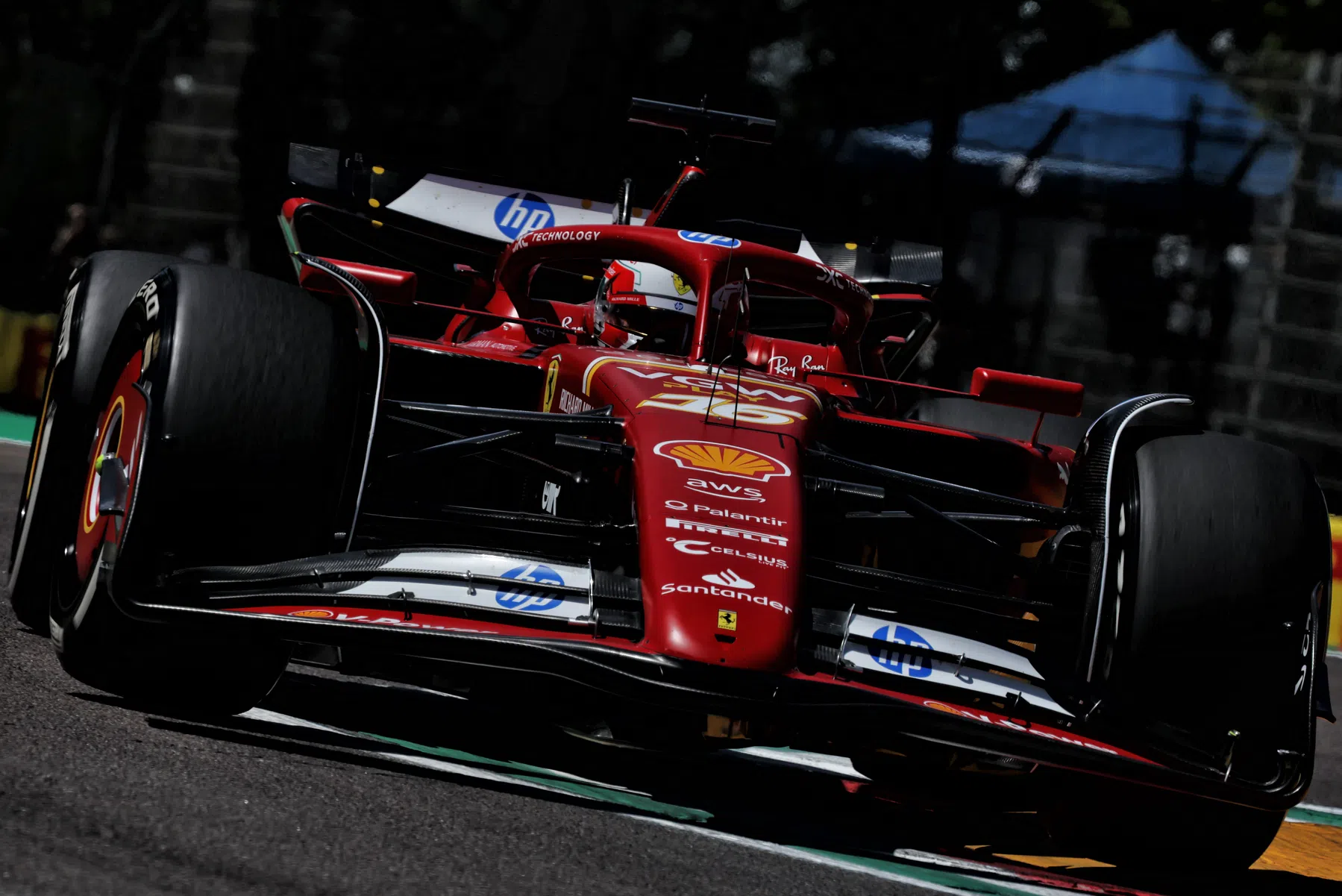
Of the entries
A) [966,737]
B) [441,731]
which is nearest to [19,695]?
[441,731]

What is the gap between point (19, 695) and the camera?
318 centimetres

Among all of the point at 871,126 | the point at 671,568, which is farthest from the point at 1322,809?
the point at 871,126

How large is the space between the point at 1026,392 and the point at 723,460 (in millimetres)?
953

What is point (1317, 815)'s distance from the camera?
4.32m

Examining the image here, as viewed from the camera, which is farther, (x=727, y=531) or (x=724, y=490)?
(x=724, y=490)

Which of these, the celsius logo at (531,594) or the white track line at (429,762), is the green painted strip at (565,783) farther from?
the celsius logo at (531,594)

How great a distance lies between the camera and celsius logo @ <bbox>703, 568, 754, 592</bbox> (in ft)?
9.78

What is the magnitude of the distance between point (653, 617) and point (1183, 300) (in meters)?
8.63

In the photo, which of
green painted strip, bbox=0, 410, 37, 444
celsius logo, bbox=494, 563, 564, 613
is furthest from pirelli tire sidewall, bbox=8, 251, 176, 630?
green painted strip, bbox=0, 410, 37, 444

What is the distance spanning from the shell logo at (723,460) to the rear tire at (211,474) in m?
0.68

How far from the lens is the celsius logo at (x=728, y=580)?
298 cm

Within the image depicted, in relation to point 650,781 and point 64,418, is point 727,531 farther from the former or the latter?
point 64,418

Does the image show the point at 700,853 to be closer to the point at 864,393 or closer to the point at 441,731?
the point at 441,731

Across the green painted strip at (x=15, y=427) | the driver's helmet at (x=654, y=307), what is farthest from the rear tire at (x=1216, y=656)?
the green painted strip at (x=15, y=427)
